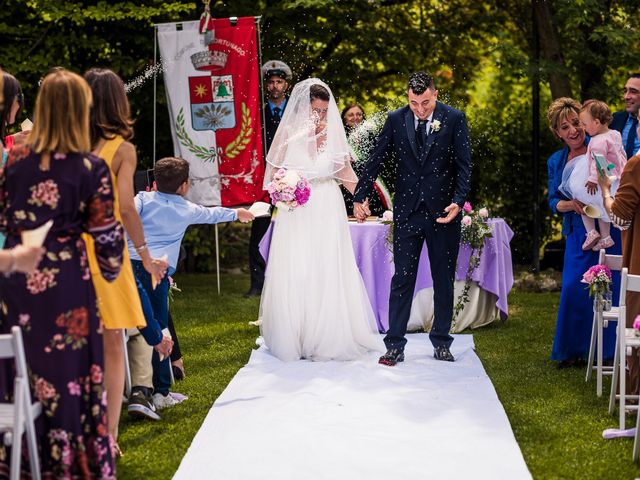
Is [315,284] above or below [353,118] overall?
below

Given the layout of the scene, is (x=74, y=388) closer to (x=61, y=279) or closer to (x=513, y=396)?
(x=61, y=279)

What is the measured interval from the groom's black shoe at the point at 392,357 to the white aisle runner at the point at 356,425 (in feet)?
0.23

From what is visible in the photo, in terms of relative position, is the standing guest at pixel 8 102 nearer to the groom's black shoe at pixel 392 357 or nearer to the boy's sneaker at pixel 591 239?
the groom's black shoe at pixel 392 357

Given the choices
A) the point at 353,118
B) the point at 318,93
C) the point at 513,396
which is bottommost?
the point at 513,396

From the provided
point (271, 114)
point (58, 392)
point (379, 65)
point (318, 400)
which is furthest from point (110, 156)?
point (379, 65)

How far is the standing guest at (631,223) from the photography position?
5383mm

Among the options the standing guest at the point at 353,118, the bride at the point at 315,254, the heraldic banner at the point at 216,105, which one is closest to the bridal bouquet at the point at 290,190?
the bride at the point at 315,254

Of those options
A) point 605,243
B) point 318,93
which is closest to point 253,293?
point 318,93

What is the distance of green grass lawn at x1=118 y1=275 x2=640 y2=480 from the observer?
16.0ft

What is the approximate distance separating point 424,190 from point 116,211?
9.46ft

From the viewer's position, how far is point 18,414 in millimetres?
3615

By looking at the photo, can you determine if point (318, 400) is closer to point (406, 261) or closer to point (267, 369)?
point (267, 369)

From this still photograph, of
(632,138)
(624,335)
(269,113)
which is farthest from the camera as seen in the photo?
(269,113)

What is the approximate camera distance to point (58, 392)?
3900 mm
